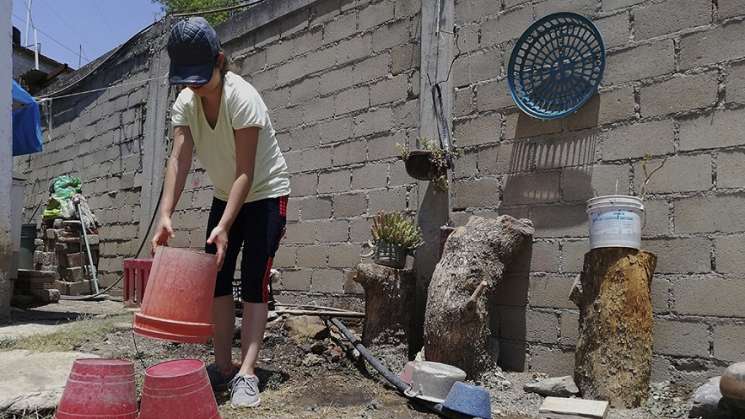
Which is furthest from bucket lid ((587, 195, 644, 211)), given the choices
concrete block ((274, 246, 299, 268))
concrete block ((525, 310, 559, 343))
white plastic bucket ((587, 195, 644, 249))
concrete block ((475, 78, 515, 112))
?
concrete block ((274, 246, 299, 268))

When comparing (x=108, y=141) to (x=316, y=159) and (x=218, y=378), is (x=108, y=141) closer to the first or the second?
(x=316, y=159)

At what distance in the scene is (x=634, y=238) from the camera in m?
2.77

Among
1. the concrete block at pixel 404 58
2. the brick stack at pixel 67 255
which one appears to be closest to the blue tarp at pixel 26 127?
the brick stack at pixel 67 255

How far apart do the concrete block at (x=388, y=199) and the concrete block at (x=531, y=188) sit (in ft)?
2.54

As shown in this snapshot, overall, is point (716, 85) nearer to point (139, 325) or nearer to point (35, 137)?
point (139, 325)

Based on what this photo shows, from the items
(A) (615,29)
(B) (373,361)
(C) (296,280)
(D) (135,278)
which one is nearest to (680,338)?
(B) (373,361)

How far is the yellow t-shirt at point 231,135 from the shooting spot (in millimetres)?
2510

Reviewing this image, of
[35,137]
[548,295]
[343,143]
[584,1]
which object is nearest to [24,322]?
[35,137]

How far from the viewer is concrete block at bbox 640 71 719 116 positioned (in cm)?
286

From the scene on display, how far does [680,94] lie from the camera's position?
2.95 m

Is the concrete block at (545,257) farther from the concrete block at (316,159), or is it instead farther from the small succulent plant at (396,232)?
the concrete block at (316,159)

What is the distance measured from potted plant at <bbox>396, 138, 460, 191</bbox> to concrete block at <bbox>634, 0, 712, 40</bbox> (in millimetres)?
1248

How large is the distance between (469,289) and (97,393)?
6.19 feet

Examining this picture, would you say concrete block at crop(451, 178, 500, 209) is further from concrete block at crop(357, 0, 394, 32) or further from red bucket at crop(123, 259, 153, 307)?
red bucket at crop(123, 259, 153, 307)
